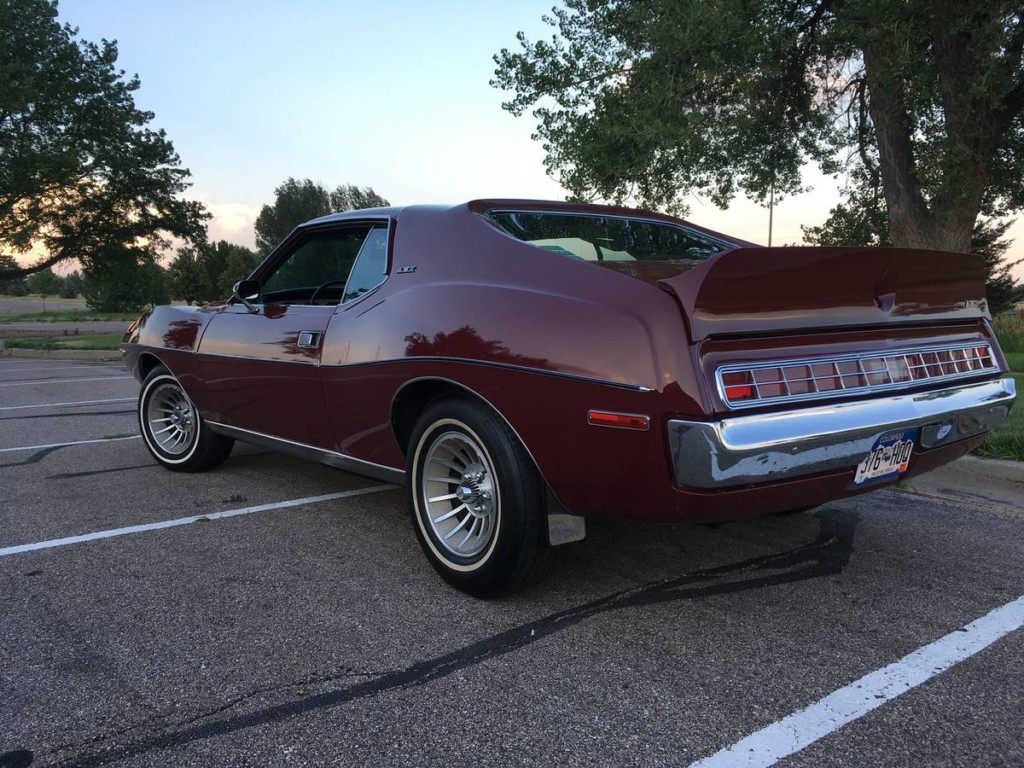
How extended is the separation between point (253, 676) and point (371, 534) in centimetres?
141

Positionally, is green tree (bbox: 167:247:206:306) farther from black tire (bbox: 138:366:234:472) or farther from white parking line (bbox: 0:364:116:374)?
black tire (bbox: 138:366:234:472)

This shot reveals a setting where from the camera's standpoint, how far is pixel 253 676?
2363 mm

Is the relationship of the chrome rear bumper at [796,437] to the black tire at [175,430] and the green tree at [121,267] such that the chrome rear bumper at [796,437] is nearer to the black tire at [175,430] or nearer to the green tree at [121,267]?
the black tire at [175,430]

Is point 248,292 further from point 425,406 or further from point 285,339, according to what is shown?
point 425,406

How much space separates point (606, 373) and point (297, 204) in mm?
66863

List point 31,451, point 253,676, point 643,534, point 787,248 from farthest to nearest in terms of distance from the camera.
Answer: point 31,451 → point 643,534 → point 787,248 → point 253,676

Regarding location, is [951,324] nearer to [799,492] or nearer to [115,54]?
[799,492]

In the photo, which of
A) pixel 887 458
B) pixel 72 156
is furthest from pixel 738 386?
pixel 72 156

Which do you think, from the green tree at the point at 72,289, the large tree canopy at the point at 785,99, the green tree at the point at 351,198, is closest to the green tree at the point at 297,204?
the green tree at the point at 351,198

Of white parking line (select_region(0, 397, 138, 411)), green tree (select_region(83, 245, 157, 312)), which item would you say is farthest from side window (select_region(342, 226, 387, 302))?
green tree (select_region(83, 245, 157, 312))

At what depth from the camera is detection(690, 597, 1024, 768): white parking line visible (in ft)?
6.39

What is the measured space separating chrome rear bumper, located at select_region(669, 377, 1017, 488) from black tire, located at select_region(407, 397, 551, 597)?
634mm

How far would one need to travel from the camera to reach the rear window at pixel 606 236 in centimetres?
330

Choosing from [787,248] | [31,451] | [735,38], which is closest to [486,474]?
[787,248]
